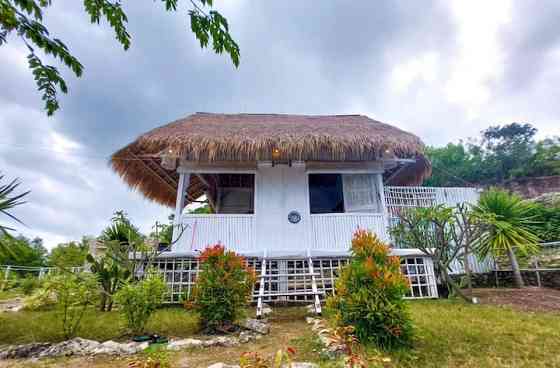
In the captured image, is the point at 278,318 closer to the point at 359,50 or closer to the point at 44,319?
the point at 44,319

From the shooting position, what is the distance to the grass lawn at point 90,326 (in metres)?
3.20

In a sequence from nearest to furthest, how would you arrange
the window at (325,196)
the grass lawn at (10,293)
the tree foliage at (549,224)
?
1. the grass lawn at (10,293)
2. the tree foliage at (549,224)
3. the window at (325,196)

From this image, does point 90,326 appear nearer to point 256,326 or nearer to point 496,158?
point 256,326

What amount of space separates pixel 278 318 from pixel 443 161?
21156mm

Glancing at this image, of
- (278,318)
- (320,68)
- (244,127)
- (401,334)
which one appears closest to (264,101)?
(320,68)

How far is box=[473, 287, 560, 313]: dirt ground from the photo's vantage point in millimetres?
4003

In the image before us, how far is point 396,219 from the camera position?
6094 mm

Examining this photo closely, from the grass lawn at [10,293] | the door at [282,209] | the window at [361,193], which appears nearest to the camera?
the door at [282,209]

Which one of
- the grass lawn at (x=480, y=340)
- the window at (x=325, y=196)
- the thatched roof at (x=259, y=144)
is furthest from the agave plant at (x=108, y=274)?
the window at (x=325, y=196)

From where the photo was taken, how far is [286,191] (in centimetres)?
629

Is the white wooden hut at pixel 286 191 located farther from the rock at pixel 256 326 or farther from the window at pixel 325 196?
the window at pixel 325 196

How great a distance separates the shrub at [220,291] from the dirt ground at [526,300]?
441cm

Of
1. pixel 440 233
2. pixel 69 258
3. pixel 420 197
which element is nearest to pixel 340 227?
pixel 440 233

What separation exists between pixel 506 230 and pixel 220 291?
619 centimetres
